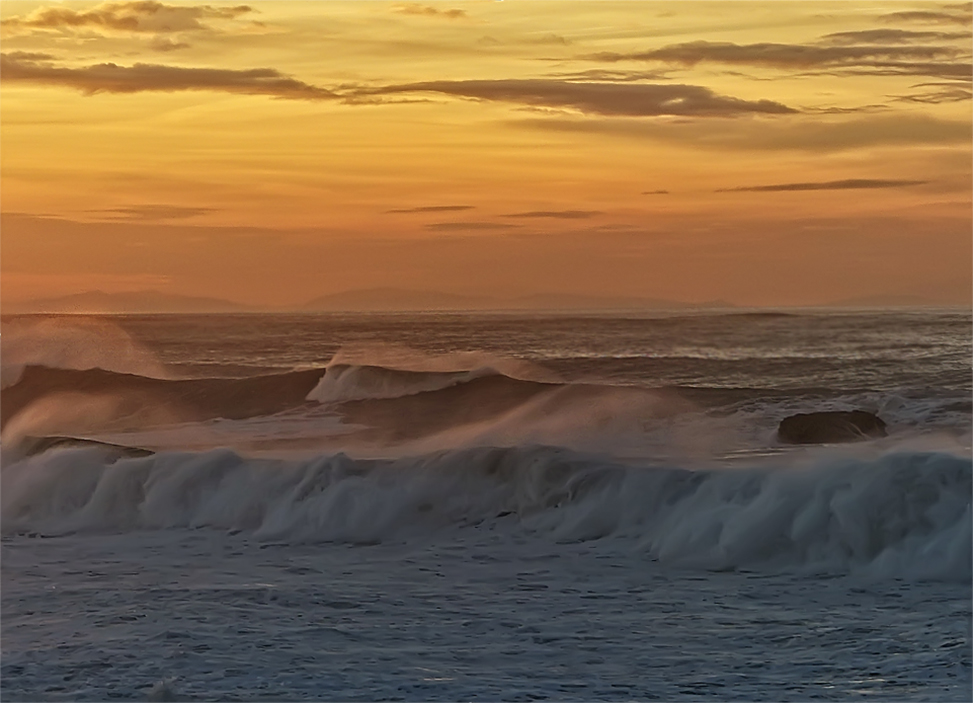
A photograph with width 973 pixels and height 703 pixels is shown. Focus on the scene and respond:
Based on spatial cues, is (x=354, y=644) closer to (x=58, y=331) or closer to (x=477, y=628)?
(x=477, y=628)

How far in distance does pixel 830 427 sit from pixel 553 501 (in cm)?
688

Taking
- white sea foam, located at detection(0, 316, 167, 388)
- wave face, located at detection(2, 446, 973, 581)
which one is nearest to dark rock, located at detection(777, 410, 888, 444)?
wave face, located at detection(2, 446, 973, 581)

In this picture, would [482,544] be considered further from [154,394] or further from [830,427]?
[154,394]

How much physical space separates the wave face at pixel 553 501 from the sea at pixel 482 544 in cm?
4

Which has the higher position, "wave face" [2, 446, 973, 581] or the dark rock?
"wave face" [2, 446, 973, 581]

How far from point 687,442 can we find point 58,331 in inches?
607

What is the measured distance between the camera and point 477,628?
27.2 ft

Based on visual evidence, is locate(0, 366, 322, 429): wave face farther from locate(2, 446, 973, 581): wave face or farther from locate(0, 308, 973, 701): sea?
locate(2, 446, 973, 581): wave face

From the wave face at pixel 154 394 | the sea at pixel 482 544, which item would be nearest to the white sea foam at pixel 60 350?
the sea at pixel 482 544

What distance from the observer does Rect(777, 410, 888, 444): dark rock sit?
17.8 meters

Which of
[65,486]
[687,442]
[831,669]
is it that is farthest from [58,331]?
[831,669]

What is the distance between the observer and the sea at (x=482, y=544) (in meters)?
7.39

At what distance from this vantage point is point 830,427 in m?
18.4

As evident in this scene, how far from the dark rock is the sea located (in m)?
0.27
